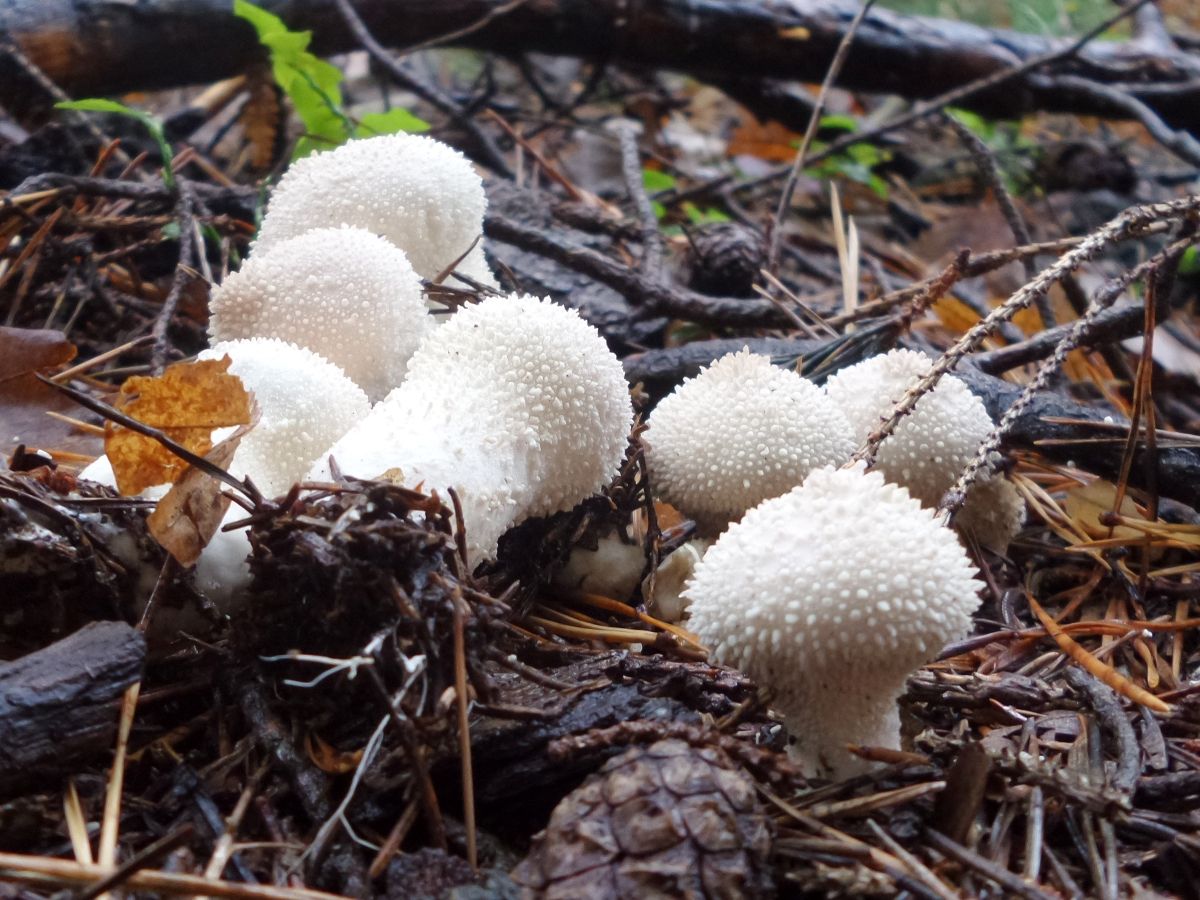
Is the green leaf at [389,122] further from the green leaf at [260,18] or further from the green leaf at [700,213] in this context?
the green leaf at [700,213]

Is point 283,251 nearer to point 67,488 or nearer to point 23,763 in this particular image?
point 67,488

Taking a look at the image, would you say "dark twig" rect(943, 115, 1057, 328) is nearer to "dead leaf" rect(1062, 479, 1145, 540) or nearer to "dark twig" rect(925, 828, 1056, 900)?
"dead leaf" rect(1062, 479, 1145, 540)

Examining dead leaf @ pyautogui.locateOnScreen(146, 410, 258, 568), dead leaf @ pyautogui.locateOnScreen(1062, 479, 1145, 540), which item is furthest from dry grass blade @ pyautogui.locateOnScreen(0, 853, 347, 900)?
dead leaf @ pyautogui.locateOnScreen(1062, 479, 1145, 540)

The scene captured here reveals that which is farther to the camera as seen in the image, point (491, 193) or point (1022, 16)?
point (1022, 16)

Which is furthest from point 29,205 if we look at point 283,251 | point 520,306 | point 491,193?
point 520,306

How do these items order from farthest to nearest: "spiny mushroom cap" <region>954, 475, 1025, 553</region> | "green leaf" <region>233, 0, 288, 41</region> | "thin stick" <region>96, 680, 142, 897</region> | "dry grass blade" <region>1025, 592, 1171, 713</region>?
"green leaf" <region>233, 0, 288, 41</region> → "spiny mushroom cap" <region>954, 475, 1025, 553</region> → "dry grass blade" <region>1025, 592, 1171, 713</region> → "thin stick" <region>96, 680, 142, 897</region>
